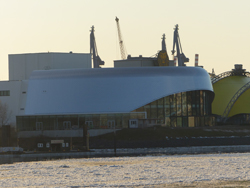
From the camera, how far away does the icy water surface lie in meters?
46.8

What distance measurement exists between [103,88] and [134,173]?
242ft

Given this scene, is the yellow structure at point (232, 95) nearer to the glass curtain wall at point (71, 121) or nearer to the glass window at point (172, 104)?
the glass window at point (172, 104)

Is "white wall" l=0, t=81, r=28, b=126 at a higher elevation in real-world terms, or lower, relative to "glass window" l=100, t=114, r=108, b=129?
A: higher

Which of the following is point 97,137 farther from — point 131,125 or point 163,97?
point 163,97

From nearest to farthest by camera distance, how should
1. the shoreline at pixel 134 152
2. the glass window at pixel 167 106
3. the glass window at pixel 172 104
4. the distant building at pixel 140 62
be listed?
the shoreline at pixel 134 152
the glass window at pixel 167 106
the glass window at pixel 172 104
the distant building at pixel 140 62

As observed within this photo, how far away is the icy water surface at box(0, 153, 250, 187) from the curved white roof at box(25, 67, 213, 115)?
56928 mm

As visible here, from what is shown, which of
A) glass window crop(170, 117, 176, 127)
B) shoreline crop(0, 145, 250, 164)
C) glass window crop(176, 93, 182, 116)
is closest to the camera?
shoreline crop(0, 145, 250, 164)

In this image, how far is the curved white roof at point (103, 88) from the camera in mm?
125062

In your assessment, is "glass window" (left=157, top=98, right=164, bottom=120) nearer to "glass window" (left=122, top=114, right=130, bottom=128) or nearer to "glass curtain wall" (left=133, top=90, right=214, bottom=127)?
"glass curtain wall" (left=133, top=90, right=214, bottom=127)

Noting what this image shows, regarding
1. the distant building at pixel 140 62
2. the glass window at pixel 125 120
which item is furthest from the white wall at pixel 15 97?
the glass window at pixel 125 120

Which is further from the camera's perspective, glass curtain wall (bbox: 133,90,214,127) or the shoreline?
glass curtain wall (bbox: 133,90,214,127)

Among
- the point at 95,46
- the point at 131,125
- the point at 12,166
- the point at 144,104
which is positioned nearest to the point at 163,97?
the point at 144,104

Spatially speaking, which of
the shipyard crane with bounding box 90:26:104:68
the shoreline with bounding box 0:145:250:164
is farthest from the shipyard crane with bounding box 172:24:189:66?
the shoreline with bounding box 0:145:250:164

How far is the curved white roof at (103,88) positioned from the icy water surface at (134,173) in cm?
5693
